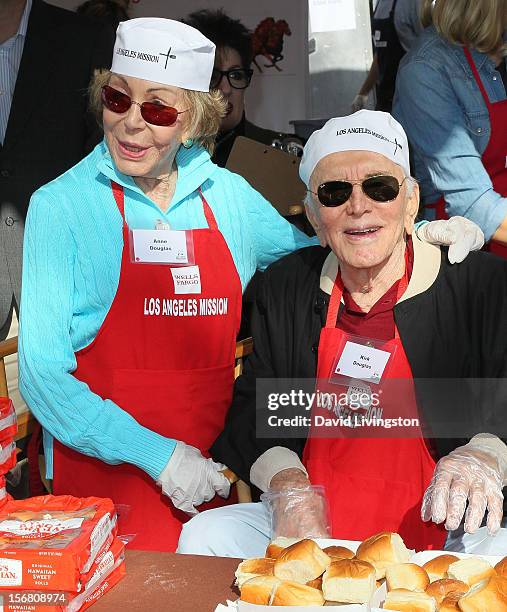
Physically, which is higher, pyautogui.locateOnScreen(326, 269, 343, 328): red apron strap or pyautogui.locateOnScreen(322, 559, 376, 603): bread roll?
pyautogui.locateOnScreen(326, 269, 343, 328): red apron strap

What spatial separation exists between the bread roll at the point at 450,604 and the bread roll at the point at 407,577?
0.05 m

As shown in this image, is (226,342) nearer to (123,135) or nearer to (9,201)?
(123,135)

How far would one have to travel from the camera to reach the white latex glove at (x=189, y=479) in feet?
8.46

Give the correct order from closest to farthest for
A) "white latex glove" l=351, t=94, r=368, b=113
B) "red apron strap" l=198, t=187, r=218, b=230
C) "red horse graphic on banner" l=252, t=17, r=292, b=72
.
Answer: "red apron strap" l=198, t=187, r=218, b=230, "white latex glove" l=351, t=94, r=368, b=113, "red horse graphic on banner" l=252, t=17, r=292, b=72

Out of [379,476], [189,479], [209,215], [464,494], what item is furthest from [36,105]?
[464,494]

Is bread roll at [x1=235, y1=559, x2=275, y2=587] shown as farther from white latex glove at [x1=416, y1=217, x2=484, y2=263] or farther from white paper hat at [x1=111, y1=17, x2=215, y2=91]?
white paper hat at [x1=111, y1=17, x2=215, y2=91]

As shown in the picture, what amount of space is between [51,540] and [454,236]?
55.5 inches

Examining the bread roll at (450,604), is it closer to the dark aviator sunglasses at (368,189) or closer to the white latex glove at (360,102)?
the dark aviator sunglasses at (368,189)

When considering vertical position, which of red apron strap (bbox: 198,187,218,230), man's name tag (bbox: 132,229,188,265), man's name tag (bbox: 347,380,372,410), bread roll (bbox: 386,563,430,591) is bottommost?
bread roll (bbox: 386,563,430,591)

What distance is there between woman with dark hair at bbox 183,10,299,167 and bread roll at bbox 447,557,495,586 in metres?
2.85

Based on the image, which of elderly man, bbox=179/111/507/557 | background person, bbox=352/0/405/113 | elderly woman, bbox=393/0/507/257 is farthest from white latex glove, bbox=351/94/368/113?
elderly man, bbox=179/111/507/557

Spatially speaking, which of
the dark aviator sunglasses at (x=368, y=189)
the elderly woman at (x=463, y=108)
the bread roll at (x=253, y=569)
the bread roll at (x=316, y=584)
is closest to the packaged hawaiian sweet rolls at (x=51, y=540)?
the bread roll at (x=253, y=569)

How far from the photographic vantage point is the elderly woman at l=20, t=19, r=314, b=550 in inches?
102

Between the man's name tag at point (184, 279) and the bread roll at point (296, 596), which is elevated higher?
the man's name tag at point (184, 279)
